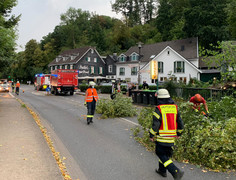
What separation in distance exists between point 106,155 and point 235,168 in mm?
3067

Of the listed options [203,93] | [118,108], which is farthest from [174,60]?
[118,108]

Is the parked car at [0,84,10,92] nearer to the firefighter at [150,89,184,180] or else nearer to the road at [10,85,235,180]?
the road at [10,85,235,180]

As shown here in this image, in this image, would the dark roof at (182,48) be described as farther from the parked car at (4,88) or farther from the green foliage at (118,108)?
the green foliage at (118,108)

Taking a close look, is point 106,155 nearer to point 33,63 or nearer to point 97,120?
point 97,120

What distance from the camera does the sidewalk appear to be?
4661mm

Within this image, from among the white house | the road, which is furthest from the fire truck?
the road

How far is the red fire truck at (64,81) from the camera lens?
2802 centimetres

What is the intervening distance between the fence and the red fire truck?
13.5 m

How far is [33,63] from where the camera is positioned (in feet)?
272

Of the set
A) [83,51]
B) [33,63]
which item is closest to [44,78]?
[83,51]

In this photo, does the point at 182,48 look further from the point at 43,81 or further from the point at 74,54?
the point at 74,54

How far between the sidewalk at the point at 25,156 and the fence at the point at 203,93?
28.8 feet

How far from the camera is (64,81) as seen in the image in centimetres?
2828

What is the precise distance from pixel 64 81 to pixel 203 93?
17.3 metres
